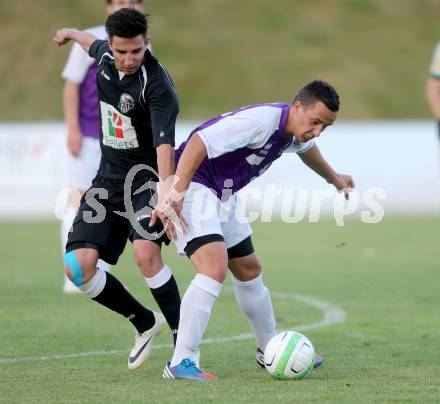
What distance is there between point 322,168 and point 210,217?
1032 mm

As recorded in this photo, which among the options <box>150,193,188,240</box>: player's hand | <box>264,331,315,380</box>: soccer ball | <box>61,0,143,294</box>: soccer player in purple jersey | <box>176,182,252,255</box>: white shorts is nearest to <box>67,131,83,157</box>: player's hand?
<box>61,0,143,294</box>: soccer player in purple jersey

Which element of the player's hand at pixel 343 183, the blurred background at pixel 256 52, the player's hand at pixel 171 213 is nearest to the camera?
the player's hand at pixel 171 213

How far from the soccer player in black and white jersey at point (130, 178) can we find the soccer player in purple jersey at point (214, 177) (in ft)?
0.76

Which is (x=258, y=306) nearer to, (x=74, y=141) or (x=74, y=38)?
(x=74, y=38)

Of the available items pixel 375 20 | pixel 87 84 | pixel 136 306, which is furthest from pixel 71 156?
pixel 375 20

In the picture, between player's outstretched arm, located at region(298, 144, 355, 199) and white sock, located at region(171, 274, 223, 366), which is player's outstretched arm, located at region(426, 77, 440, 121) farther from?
white sock, located at region(171, 274, 223, 366)

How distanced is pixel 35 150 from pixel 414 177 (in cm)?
778

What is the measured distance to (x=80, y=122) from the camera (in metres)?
8.62

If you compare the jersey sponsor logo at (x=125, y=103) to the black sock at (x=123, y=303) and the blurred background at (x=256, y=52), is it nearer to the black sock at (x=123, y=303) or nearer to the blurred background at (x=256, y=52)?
the black sock at (x=123, y=303)

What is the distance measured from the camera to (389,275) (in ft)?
35.7

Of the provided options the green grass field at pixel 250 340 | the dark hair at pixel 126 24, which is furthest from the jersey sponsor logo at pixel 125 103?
the green grass field at pixel 250 340

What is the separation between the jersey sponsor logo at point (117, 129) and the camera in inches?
232

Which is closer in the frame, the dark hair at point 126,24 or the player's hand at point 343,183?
the dark hair at point 126,24

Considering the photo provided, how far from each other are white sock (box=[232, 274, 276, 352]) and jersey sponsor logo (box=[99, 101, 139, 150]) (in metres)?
1.06
